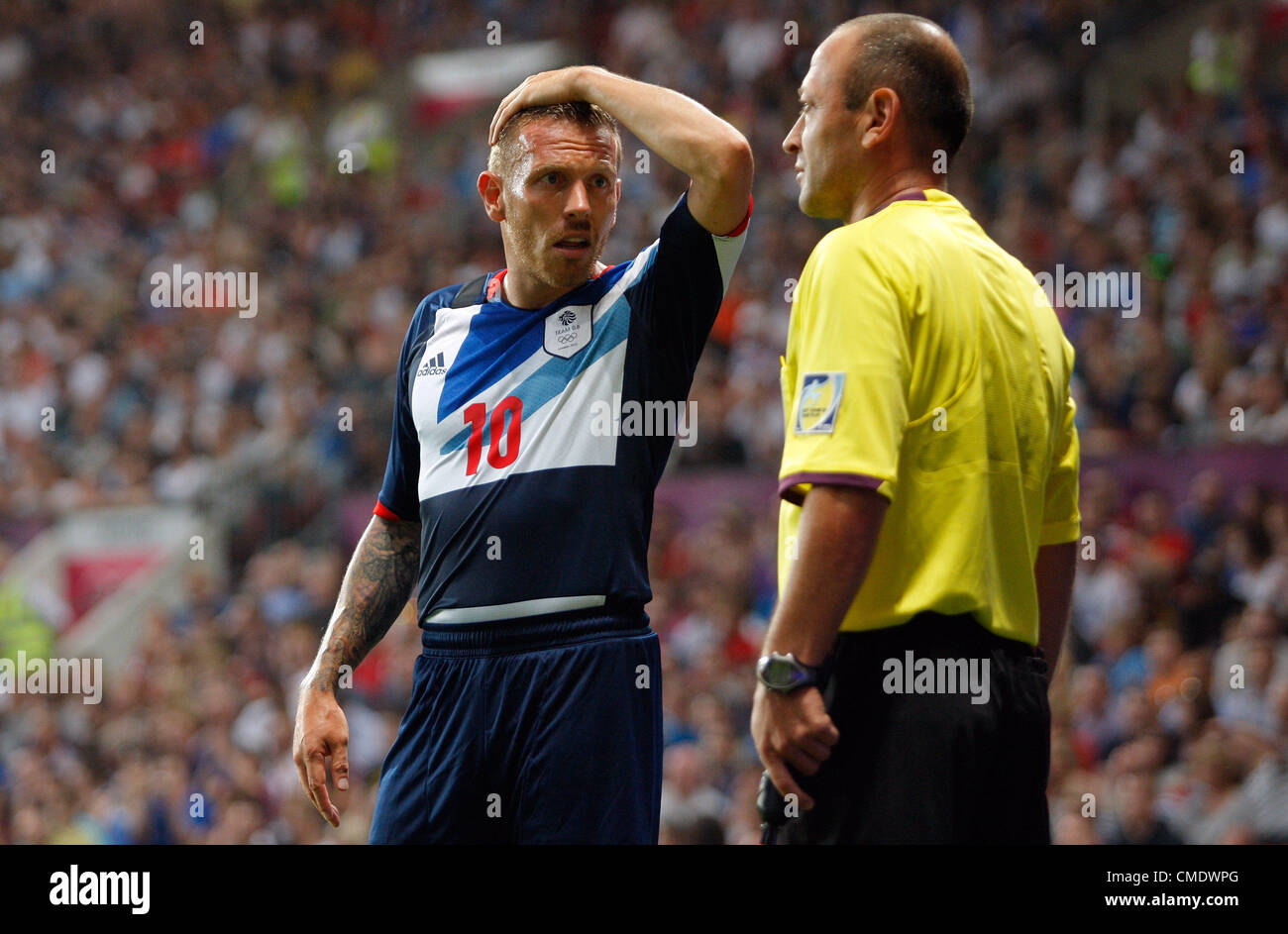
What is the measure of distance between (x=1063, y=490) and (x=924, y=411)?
492 millimetres

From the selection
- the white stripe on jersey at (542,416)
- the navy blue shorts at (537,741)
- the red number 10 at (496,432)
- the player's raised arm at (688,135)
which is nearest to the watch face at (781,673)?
the navy blue shorts at (537,741)

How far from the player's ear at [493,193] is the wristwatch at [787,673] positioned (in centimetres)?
145

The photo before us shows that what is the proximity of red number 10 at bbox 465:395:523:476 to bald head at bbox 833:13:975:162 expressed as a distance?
1.02 m

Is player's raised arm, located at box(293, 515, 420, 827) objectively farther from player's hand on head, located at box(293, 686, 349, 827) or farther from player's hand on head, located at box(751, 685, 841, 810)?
player's hand on head, located at box(751, 685, 841, 810)

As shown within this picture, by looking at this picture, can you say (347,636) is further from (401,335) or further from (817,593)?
(401,335)

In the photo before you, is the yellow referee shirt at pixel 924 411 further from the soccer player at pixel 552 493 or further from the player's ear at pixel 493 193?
the player's ear at pixel 493 193

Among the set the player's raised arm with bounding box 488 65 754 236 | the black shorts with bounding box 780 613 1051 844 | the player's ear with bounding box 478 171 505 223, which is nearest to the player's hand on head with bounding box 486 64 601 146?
the player's raised arm with bounding box 488 65 754 236

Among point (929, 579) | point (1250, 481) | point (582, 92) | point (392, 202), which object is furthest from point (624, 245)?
point (929, 579)

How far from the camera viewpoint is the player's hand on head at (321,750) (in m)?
3.26

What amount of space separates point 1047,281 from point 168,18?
12428 mm

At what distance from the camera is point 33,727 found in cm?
1046

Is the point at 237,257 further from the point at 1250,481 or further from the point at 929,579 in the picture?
the point at 929,579

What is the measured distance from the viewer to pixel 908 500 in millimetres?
2664

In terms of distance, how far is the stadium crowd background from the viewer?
7367mm
